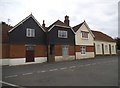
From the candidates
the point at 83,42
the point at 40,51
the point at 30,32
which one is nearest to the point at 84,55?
the point at 83,42

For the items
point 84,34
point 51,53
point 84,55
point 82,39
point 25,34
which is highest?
point 84,34

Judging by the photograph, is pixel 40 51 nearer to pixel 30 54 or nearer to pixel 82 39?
pixel 30 54

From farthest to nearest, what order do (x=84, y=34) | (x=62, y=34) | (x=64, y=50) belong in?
(x=84, y=34)
(x=62, y=34)
(x=64, y=50)

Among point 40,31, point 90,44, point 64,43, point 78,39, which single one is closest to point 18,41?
point 40,31

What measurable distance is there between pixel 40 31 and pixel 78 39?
8.84 meters

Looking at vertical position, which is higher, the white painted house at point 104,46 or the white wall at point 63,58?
the white painted house at point 104,46

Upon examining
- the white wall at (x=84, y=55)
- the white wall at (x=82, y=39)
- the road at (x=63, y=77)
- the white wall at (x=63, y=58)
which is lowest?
the road at (x=63, y=77)

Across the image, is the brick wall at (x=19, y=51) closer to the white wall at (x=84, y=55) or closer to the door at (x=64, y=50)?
the door at (x=64, y=50)

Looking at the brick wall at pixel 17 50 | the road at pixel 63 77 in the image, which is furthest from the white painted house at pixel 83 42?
the road at pixel 63 77

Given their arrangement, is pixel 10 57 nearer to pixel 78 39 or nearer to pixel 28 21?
pixel 28 21

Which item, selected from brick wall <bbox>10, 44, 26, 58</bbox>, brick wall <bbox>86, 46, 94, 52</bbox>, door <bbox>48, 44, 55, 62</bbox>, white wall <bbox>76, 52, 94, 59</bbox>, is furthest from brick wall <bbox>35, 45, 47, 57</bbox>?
brick wall <bbox>86, 46, 94, 52</bbox>

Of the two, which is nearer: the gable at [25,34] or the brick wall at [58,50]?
the gable at [25,34]

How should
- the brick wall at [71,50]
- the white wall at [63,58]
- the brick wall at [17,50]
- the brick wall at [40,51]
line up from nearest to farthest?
the brick wall at [17,50]
the brick wall at [40,51]
the white wall at [63,58]
the brick wall at [71,50]

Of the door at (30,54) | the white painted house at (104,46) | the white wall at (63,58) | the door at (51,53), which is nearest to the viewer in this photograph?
the door at (30,54)
